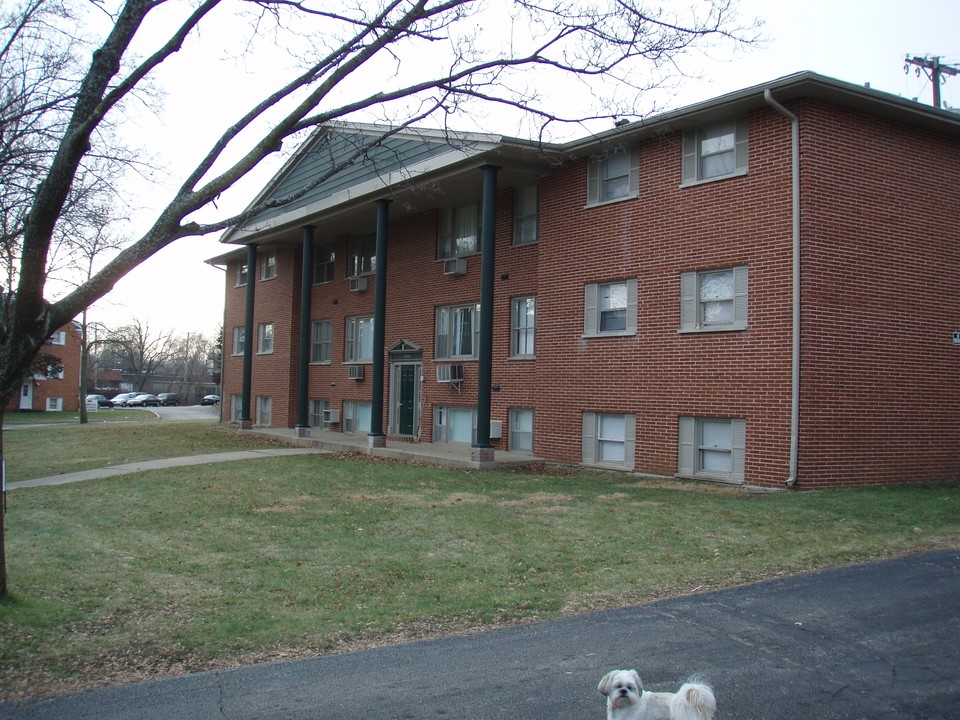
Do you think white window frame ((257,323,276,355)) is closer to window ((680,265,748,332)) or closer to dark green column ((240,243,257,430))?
dark green column ((240,243,257,430))

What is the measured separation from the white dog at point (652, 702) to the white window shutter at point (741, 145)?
12366mm

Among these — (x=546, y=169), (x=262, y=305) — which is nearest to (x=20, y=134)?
(x=546, y=169)

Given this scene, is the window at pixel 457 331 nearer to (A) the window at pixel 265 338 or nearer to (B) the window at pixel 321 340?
(B) the window at pixel 321 340

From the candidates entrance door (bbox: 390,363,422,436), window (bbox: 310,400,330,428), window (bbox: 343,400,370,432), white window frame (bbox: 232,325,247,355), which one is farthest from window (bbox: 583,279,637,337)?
white window frame (bbox: 232,325,247,355)

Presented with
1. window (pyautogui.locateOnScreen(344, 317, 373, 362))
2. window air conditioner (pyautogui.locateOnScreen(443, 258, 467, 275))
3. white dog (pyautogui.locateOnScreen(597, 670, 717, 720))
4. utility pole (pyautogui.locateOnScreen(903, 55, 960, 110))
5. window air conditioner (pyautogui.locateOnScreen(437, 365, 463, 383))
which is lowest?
white dog (pyautogui.locateOnScreen(597, 670, 717, 720))

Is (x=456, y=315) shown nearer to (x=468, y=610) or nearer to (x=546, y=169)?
(x=546, y=169)

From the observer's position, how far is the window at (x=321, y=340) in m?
28.3

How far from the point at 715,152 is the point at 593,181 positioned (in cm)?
294

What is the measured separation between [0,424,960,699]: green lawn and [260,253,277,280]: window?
16901 millimetres

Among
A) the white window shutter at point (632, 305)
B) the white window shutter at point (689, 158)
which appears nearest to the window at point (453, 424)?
the white window shutter at point (632, 305)

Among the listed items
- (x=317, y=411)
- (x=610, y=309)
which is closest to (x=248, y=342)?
(x=317, y=411)

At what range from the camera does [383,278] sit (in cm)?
2106

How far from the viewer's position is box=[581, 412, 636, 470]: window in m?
Result: 16.7

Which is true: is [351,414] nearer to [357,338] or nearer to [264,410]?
[357,338]
